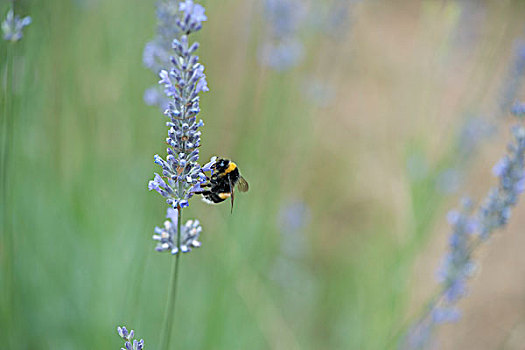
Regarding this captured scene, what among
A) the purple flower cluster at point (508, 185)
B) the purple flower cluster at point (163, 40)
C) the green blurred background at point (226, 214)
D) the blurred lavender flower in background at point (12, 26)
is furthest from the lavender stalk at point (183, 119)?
the purple flower cluster at point (508, 185)

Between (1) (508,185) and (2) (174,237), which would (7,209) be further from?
(1) (508,185)

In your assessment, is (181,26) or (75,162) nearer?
(181,26)

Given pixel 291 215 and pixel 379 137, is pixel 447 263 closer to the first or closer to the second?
pixel 291 215

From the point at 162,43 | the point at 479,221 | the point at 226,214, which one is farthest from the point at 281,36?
the point at 479,221

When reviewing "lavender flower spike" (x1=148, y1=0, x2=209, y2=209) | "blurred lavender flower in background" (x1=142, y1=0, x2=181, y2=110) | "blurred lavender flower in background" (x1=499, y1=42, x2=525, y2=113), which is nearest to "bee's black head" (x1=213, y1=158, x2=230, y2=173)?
"blurred lavender flower in background" (x1=142, y1=0, x2=181, y2=110)

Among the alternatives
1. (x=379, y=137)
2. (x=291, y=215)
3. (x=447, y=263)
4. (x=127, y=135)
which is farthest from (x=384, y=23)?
(x=447, y=263)
